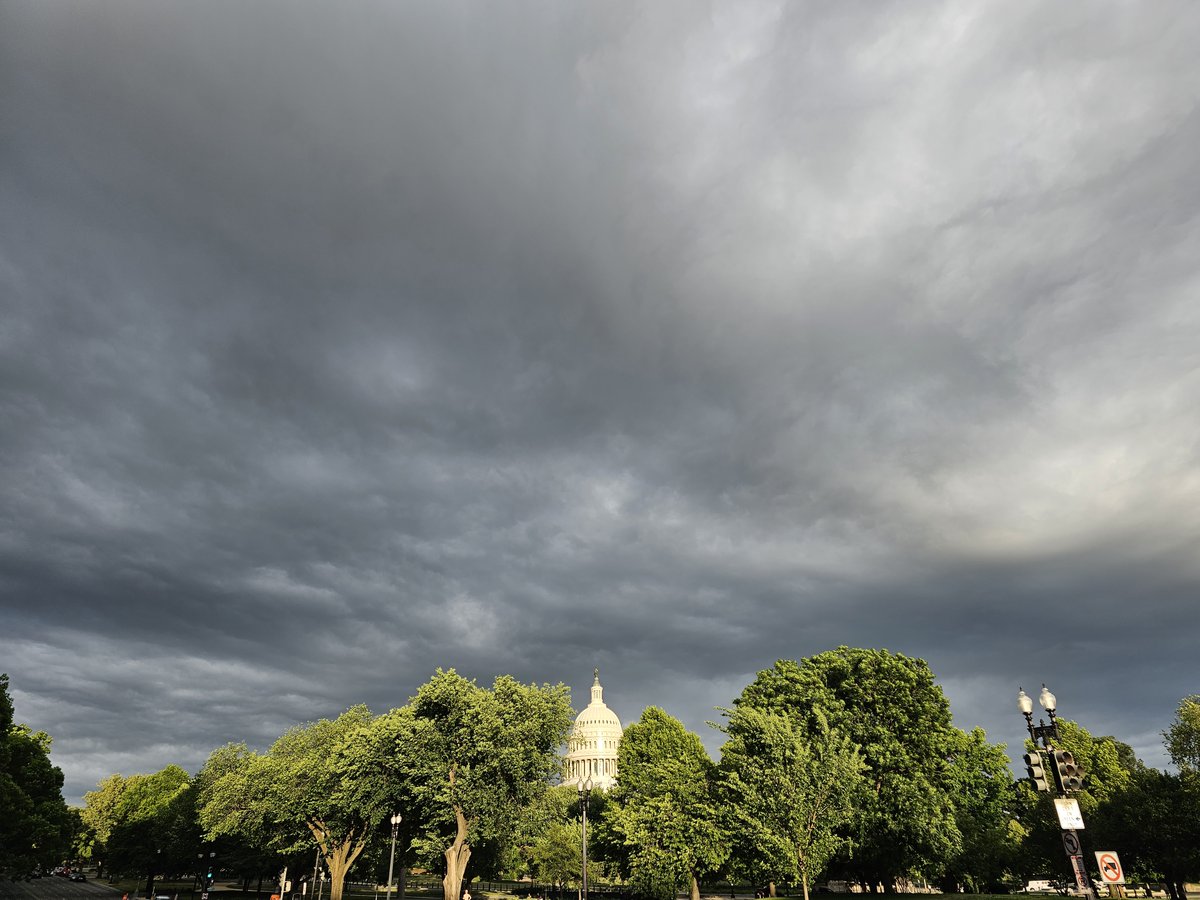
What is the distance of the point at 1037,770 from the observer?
17.0m

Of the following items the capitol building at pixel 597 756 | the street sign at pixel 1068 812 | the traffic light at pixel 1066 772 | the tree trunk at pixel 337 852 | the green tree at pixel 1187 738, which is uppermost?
the capitol building at pixel 597 756

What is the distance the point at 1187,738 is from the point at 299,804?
7301cm

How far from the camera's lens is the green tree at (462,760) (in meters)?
48.4

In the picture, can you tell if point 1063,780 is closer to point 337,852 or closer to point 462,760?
point 462,760

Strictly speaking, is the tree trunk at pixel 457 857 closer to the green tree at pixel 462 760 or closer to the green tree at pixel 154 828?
the green tree at pixel 462 760

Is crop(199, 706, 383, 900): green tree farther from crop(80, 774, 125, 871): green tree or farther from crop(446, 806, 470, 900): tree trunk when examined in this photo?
crop(80, 774, 125, 871): green tree

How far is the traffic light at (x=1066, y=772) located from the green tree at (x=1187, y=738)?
51.0 metres

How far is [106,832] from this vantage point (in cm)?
12188

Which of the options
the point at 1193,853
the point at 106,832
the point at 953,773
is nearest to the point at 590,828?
the point at 953,773

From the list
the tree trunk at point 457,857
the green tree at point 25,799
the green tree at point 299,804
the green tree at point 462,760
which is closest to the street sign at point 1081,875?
the green tree at point 462,760

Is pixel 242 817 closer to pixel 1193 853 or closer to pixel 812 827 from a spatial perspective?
pixel 812 827

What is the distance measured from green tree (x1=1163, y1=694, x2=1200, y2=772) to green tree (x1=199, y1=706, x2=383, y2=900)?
63.3 m

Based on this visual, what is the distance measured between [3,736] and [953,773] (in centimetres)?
6354

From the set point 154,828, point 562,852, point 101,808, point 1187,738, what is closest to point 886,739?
point 1187,738
